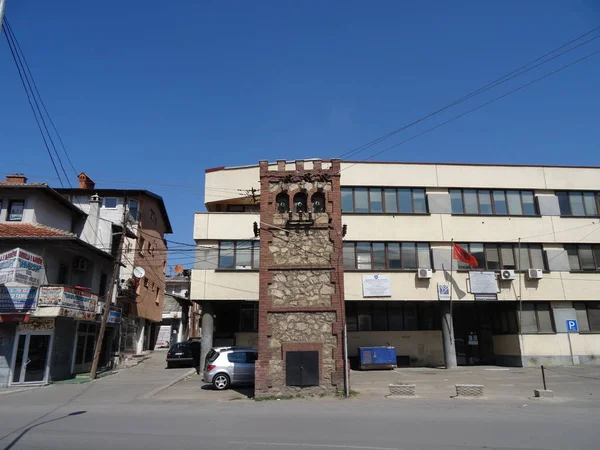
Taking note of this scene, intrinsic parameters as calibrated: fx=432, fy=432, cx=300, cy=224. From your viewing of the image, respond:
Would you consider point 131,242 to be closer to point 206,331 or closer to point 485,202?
point 206,331

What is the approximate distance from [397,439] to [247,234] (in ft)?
65.1

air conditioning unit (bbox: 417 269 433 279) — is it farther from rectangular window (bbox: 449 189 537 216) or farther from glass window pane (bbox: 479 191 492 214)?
glass window pane (bbox: 479 191 492 214)

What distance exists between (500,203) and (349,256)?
10.7 m

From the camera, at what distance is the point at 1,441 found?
8.30 meters

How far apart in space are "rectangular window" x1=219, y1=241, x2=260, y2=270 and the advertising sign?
1024 centimetres

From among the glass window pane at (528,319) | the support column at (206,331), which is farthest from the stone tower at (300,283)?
the glass window pane at (528,319)

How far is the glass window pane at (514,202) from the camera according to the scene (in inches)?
1115

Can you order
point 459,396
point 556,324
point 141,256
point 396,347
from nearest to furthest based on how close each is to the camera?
1. point 459,396
2. point 556,324
3. point 396,347
4. point 141,256

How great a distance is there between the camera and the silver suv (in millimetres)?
18016

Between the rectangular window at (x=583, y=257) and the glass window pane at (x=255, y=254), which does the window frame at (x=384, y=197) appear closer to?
the glass window pane at (x=255, y=254)

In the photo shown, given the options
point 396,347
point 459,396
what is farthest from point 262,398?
point 396,347

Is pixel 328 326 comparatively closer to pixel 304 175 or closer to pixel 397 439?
pixel 304 175

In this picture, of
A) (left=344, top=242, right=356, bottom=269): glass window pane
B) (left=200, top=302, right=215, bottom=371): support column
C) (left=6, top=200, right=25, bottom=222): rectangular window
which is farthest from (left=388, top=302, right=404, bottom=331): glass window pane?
(left=6, top=200, right=25, bottom=222): rectangular window

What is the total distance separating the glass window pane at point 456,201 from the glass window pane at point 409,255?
3.69 metres
